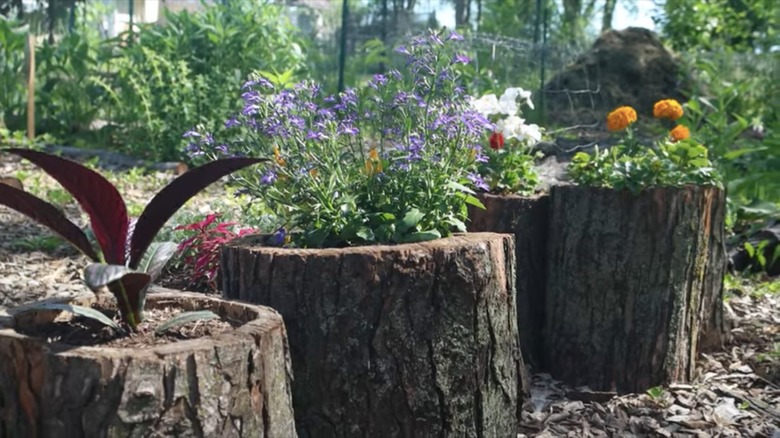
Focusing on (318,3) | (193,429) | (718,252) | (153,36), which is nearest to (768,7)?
(318,3)

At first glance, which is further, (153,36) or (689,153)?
(153,36)

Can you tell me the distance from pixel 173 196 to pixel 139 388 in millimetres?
506

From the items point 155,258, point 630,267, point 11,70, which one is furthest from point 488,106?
point 11,70

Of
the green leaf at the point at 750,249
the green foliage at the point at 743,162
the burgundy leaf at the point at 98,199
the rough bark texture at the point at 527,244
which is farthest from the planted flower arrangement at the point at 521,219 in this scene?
the burgundy leaf at the point at 98,199

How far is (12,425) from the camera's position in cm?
189

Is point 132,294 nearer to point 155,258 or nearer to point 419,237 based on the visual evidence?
point 155,258

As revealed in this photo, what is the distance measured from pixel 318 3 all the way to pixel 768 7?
24.4 feet

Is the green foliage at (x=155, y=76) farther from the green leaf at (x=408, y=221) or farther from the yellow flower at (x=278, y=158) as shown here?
the green leaf at (x=408, y=221)

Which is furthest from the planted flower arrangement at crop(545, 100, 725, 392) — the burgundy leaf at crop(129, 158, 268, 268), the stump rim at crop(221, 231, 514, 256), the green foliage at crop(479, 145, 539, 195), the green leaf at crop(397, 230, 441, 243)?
the burgundy leaf at crop(129, 158, 268, 268)

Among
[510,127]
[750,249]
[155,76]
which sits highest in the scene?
[155,76]

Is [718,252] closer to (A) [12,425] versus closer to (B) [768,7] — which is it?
(A) [12,425]

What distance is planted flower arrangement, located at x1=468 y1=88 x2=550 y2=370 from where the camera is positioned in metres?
3.92

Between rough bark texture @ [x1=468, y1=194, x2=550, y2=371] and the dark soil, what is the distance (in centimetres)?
192

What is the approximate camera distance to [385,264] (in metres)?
2.53
